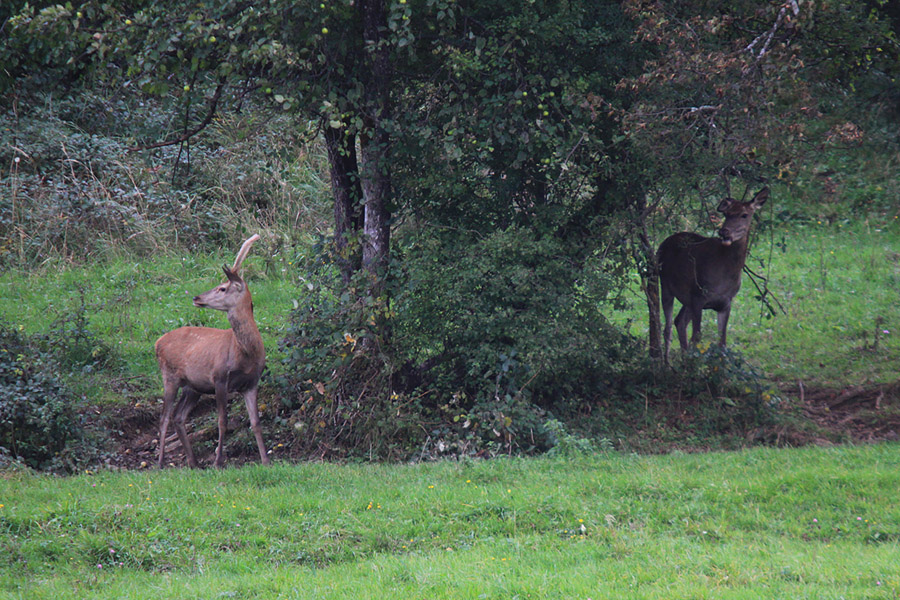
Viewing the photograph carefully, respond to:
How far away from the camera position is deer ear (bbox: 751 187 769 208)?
35.8ft

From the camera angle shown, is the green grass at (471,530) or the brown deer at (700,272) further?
the brown deer at (700,272)

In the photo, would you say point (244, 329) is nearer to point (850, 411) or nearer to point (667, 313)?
point (667, 313)

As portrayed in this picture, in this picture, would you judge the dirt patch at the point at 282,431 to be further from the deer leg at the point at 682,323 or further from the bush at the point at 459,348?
the deer leg at the point at 682,323

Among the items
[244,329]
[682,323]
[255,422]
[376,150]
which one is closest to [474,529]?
[255,422]

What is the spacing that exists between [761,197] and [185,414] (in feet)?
23.7

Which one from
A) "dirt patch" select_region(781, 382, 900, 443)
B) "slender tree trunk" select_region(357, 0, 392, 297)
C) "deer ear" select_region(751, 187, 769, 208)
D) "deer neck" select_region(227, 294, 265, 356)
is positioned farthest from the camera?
"deer ear" select_region(751, 187, 769, 208)

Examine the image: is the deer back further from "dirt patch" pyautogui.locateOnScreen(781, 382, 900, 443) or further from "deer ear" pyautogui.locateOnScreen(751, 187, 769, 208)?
"dirt patch" pyautogui.locateOnScreen(781, 382, 900, 443)

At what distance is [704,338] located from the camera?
13.7 metres

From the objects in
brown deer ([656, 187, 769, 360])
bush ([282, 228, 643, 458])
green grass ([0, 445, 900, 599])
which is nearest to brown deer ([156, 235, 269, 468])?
bush ([282, 228, 643, 458])

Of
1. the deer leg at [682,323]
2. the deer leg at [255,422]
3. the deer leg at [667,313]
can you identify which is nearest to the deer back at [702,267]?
the deer leg at [667,313]

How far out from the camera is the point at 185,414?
33.7 feet

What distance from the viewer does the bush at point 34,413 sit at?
376 inches

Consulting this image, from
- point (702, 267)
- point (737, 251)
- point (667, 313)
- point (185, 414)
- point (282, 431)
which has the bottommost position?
point (282, 431)

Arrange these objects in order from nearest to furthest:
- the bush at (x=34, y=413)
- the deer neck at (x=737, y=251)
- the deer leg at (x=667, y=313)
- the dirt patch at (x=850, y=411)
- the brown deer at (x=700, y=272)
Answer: the bush at (x=34, y=413) < the dirt patch at (x=850, y=411) < the deer neck at (x=737, y=251) < the brown deer at (x=700, y=272) < the deer leg at (x=667, y=313)
